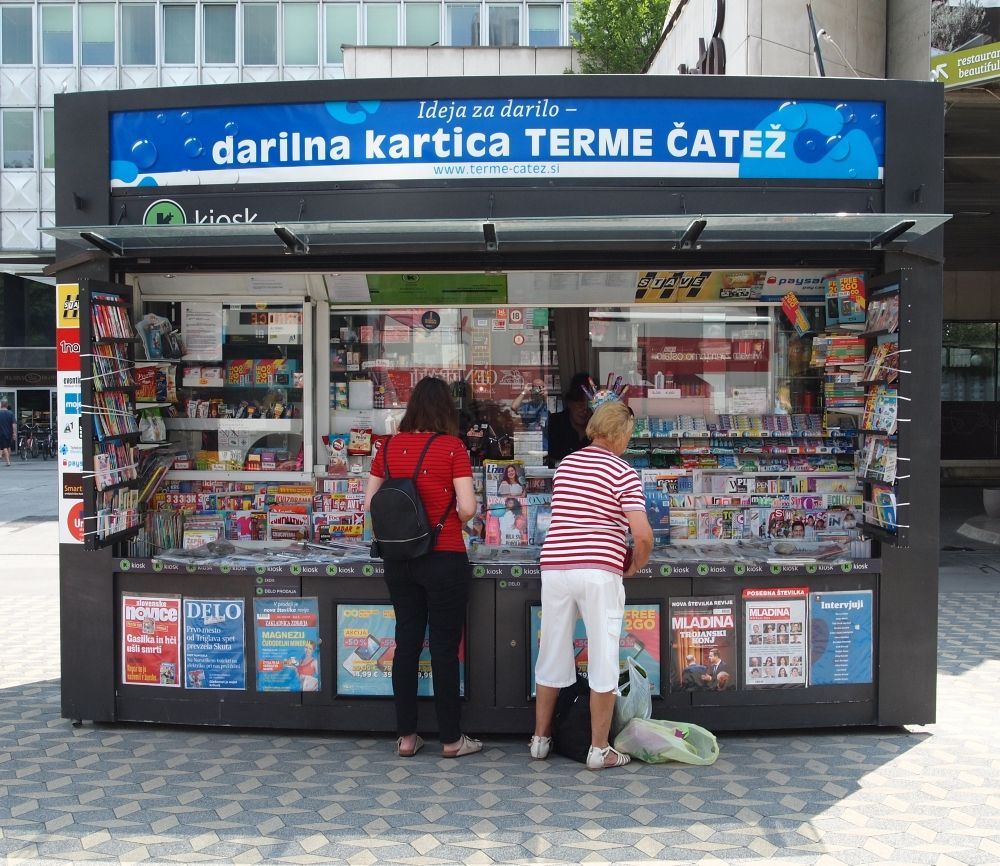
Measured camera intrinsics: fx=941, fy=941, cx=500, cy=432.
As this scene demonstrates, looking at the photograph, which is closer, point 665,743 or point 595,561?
point 595,561

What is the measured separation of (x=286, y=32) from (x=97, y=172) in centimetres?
2603

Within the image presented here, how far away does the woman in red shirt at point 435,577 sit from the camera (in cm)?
467

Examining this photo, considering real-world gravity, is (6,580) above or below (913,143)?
below

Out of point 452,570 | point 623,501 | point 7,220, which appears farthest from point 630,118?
point 7,220

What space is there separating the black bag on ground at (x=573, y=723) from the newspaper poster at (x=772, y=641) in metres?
0.99

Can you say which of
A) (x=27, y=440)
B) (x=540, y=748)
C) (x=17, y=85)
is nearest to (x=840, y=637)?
(x=540, y=748)

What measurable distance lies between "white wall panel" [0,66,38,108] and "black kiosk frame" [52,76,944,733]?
28.2m

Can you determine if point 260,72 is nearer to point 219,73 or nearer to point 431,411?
point 219,73

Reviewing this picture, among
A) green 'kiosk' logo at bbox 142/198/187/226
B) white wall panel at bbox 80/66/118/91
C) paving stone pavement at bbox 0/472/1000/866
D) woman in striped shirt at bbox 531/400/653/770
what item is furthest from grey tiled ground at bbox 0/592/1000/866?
white wall panel at bbox 80/66/118/91

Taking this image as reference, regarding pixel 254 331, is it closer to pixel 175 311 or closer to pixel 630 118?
pixel 175 311

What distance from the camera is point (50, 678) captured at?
631 cm

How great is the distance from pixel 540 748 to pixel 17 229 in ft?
96.8

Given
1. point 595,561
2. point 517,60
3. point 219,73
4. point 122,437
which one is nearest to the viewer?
point 595,561

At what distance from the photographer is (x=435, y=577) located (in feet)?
15.3
